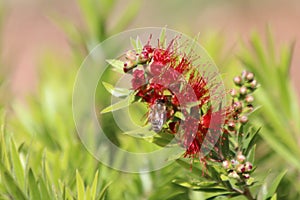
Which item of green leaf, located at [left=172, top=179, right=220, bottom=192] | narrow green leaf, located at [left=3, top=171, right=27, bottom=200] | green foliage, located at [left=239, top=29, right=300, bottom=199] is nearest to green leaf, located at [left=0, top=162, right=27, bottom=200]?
narrow green leaf, located at [left=3, top=171, right=27, bottom=200]

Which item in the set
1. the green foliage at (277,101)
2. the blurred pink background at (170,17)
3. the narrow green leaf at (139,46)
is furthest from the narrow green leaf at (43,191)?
the blurred pink background at (170,17)

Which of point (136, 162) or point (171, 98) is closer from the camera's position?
point (171, 98)

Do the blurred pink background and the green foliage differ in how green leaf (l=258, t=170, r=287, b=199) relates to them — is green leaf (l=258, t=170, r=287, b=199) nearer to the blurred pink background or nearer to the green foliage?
the green foliage

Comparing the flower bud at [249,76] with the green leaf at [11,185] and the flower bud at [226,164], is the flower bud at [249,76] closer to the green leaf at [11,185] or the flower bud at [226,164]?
the flower bud at [226,164]

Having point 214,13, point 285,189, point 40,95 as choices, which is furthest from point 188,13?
point 285,189

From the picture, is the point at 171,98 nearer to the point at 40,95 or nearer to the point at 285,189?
the point at 285,189

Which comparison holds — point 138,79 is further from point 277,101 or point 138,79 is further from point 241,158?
point 277,101
